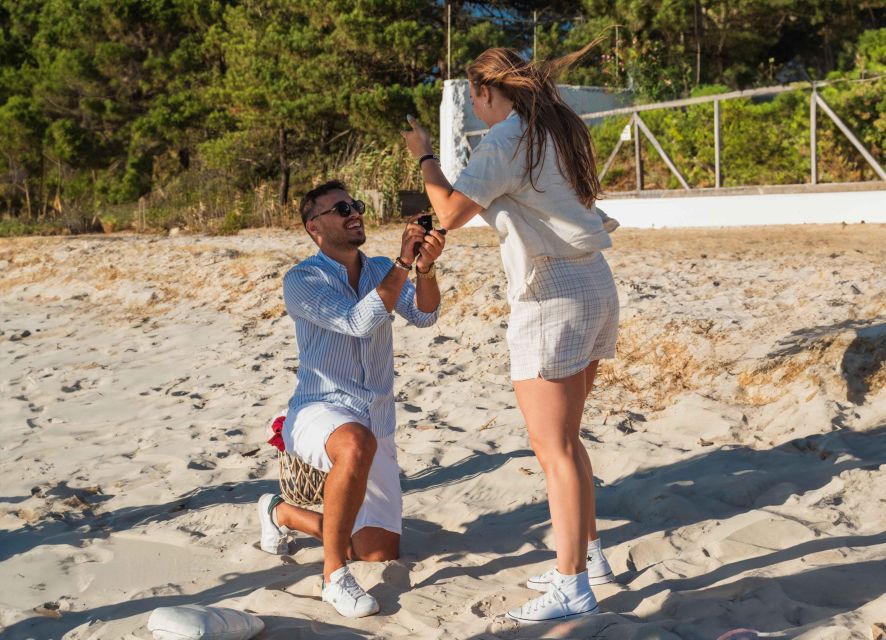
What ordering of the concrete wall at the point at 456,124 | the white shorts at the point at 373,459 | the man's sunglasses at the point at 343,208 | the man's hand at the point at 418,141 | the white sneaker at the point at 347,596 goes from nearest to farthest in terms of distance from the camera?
1. the man's hand at the point at 418,141
2. the white sneaker at the point at 347,596
3. the white shorts at the point at 373,459
4. the man's sunglasses at the point at 343,208
5. the concrete wall at the point at 456,124

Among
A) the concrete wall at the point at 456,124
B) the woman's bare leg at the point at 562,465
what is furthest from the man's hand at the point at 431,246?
the concrete wall at the point at 456,124

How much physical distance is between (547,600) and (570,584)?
3.3 inches

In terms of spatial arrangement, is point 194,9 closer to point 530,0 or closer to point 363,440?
point 530,0

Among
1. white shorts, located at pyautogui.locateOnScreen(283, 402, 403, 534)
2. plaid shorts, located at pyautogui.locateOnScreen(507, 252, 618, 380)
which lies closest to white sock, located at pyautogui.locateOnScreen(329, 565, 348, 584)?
white shorts, located at pyautogui.locateOnScreen(283, 402, 403, 534)

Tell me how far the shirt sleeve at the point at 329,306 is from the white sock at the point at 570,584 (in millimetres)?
1046

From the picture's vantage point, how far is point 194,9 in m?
22.9

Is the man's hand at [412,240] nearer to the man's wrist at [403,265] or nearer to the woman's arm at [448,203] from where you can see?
the man's wrist at [403,265]

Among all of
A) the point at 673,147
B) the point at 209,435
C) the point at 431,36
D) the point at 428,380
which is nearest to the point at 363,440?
the point at 209,435

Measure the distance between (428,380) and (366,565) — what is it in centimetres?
296

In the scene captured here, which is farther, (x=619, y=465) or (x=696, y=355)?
(x=696, y=355)

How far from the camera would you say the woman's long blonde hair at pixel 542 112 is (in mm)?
2842

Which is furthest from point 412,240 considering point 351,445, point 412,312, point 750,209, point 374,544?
point 750,209

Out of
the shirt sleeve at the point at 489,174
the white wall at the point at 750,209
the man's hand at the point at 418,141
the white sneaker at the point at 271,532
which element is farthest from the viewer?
the white wall at the point at 750,209

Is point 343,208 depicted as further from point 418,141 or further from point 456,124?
point 456,124
